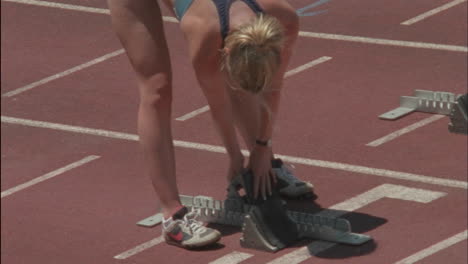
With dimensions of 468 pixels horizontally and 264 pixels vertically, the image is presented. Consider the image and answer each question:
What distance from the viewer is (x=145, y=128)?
6367mm

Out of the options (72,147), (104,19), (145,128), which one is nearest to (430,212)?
(145,128)

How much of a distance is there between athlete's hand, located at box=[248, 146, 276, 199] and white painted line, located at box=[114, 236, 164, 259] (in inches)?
23.2

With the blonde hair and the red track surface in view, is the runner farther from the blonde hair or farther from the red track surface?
the red track surface

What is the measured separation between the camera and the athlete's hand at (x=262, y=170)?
6.41 meters

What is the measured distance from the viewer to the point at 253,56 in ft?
18.4

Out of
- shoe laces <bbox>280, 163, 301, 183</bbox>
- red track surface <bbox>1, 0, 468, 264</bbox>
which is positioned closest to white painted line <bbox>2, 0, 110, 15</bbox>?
red track surface <bbox>1, 0, 468, 264</bbox>

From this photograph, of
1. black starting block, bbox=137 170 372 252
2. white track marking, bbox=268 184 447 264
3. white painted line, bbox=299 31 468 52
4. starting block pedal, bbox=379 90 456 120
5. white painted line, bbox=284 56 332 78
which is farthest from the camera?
white painted line, bbox=299 31 468 52

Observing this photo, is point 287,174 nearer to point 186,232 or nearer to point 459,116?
point 186,232

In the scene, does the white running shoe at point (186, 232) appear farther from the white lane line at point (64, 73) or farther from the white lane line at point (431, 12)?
the white lane line at point (431, 12)

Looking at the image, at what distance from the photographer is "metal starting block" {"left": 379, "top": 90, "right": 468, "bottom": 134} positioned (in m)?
8.06

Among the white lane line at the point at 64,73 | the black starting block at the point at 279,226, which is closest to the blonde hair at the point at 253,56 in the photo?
the black starting block at the point at 279,226

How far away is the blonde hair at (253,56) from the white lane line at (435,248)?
1177 mm

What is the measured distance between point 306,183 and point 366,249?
0.88m

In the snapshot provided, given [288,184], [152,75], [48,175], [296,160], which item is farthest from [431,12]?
[152,75]
